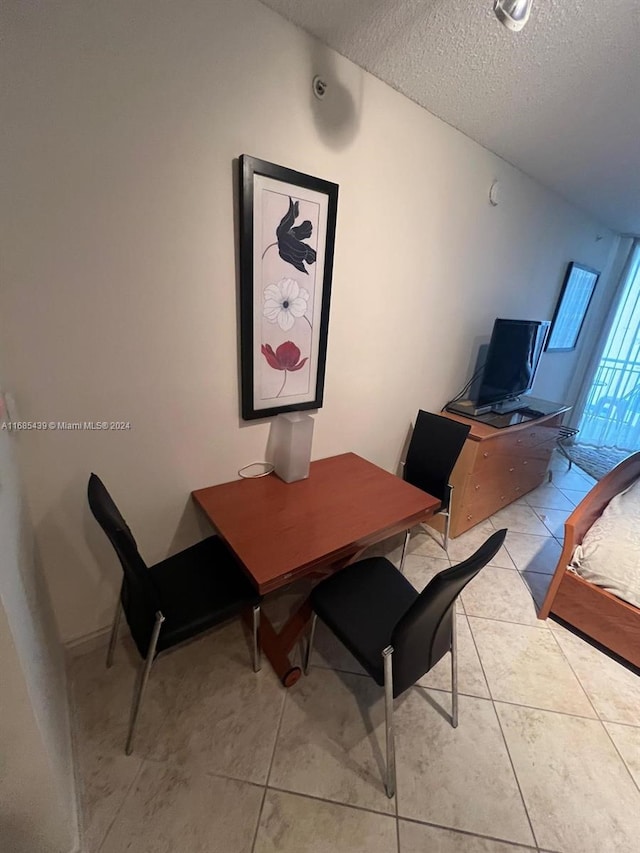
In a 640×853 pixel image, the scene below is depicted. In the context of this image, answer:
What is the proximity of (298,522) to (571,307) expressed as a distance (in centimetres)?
375

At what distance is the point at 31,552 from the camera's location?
112 centimetres

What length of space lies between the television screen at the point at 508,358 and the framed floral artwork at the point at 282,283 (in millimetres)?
1401

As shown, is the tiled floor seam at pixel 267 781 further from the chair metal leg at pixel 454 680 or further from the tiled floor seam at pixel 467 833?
the chair metal leg at pixel 454 680

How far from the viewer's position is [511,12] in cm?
77

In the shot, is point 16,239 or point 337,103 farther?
point 337,103

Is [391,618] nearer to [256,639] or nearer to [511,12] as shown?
[256,639]

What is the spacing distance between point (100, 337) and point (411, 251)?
5.33ft

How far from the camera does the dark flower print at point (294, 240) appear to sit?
4.60 ft

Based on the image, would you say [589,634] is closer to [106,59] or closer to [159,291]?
[159,291]

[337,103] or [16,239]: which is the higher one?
[337,103]

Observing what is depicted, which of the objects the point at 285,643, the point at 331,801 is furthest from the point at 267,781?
the point at 285,643

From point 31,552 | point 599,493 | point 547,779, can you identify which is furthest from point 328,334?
point 547,779

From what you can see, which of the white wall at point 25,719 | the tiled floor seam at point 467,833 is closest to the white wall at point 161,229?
the white wall at point 25,719

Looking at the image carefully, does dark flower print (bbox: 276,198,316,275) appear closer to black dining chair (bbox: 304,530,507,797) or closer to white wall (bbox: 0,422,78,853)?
white wall (bbox: 0,422,78,853)
